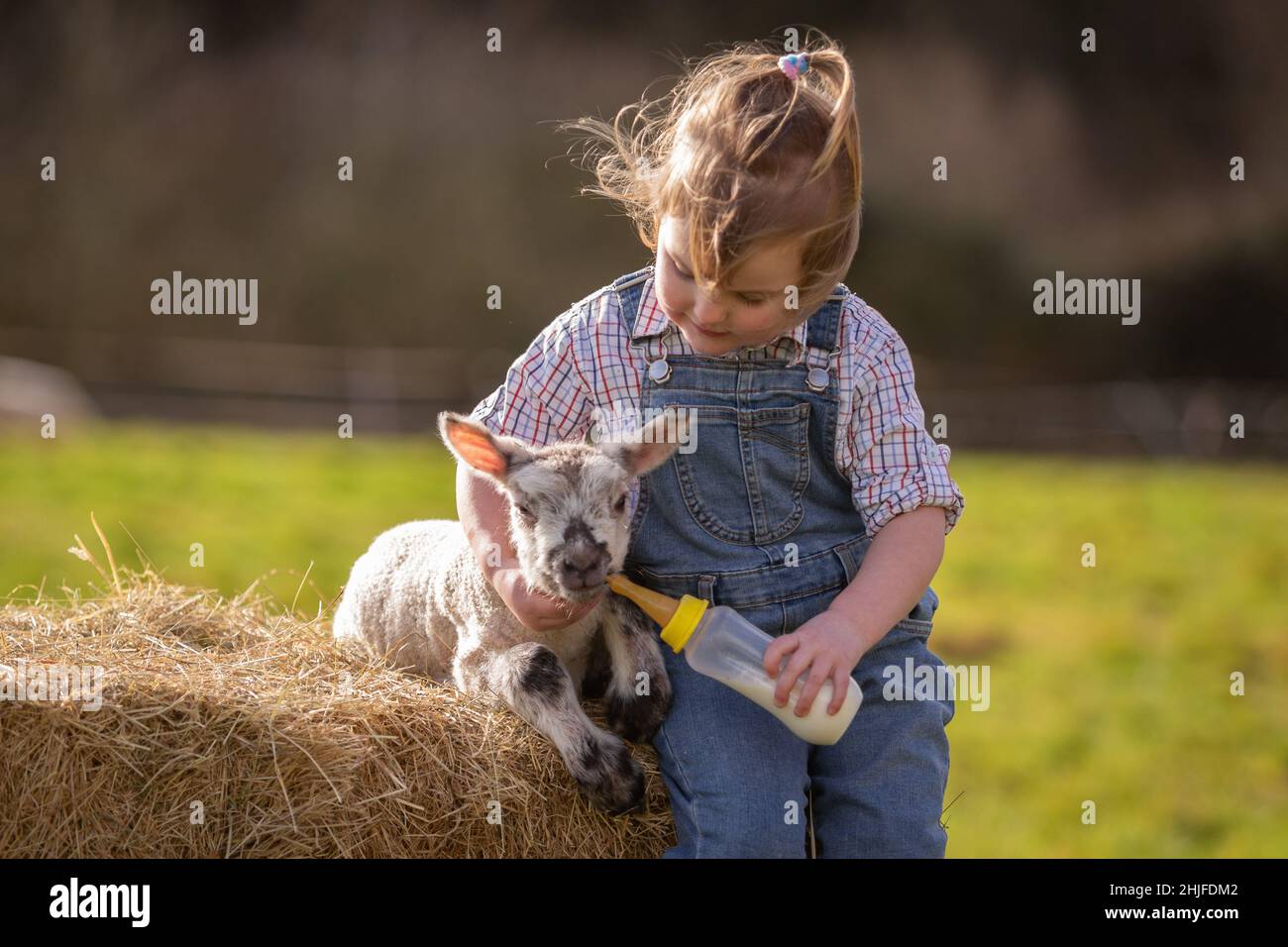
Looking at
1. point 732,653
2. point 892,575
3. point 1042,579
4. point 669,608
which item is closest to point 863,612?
point 892,575

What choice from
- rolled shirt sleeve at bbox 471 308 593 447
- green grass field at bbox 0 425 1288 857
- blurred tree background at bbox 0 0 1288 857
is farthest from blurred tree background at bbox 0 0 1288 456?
rolled shirt sleeve at bbox 471 308 593 447

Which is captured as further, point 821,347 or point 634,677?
point 821,347

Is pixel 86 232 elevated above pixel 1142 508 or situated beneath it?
elevated above

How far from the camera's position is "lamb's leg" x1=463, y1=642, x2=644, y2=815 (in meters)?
3.68

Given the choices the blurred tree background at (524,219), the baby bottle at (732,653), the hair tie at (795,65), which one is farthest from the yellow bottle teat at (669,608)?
the blurred tree background at (524,219)

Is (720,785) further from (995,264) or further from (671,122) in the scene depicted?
(995,264)

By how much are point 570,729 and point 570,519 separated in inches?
21.6

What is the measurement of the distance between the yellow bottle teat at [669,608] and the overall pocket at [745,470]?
13.1 inches

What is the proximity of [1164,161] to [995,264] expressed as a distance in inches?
111

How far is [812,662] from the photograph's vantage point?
3543mm

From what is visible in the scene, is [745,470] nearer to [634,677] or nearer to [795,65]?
[634,677]

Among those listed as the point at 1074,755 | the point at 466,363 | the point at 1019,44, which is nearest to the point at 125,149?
the point at 466,363

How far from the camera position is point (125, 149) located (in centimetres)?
2042

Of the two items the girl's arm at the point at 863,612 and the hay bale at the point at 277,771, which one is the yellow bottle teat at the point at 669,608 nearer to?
the girl's arm at the point at 863,612
